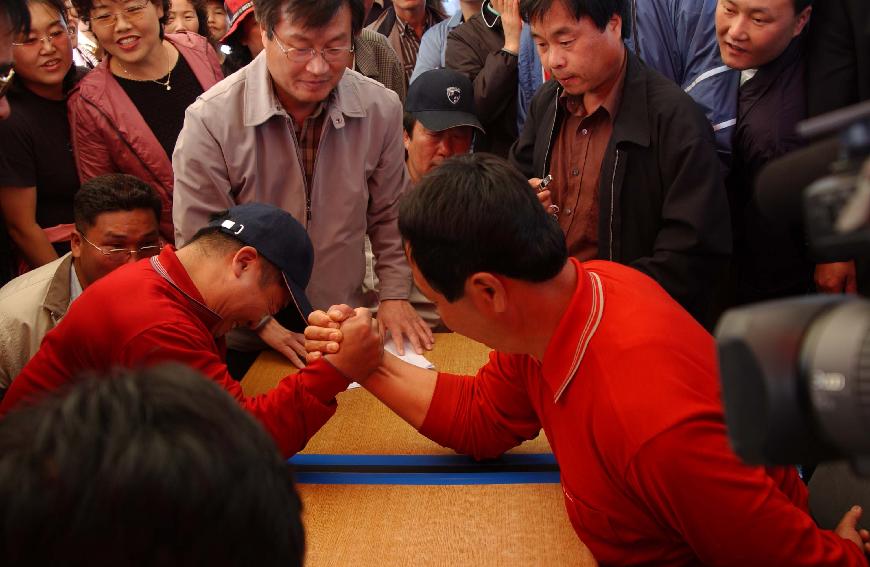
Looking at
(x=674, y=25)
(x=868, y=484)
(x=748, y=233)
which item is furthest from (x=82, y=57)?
(x=868, y=484)

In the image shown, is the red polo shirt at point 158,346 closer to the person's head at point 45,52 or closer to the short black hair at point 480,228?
the short black hair at point 480,228

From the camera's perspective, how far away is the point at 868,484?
1.65 metres

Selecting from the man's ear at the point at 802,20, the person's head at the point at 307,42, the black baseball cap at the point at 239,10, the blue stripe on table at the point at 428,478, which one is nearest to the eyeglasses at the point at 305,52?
the person's head at the point at 307,42

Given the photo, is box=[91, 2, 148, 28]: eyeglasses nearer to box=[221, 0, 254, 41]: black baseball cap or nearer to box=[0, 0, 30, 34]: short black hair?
box=[221, 0, 254, 41]: black baseball cap

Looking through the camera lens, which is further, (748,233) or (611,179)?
(748,233)

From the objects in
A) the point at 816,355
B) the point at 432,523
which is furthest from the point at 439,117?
the point at 816,355

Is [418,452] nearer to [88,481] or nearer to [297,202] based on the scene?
[297,202]

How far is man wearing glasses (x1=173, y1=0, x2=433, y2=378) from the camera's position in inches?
87.5

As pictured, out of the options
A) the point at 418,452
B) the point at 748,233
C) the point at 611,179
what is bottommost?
the point at 418,452

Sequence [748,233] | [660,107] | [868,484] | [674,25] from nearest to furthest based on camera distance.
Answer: [868,484] → [660,107] → [748,233] → [674,25]

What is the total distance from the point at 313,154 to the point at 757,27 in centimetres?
119

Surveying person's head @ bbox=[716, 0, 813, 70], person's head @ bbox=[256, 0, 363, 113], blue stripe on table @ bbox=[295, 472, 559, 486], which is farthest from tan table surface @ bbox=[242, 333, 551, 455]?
person's head @ bbox=[716, 0, 813, 70]

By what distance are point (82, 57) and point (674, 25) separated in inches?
93.6

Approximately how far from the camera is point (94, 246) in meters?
2.37
